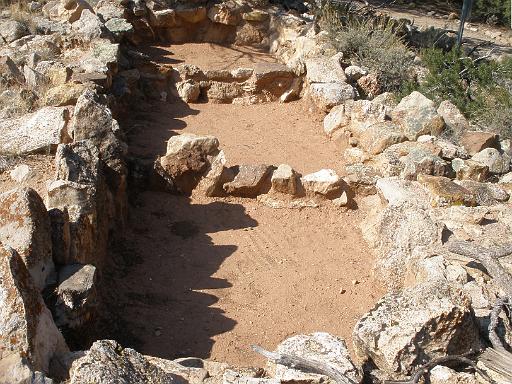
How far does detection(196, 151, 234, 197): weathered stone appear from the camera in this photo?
7.14 meters

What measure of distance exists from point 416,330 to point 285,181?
351 cm

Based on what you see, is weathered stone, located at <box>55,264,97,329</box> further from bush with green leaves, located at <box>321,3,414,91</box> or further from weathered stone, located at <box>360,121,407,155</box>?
bush with green leaves, located at <box>321,3,414,91</box>

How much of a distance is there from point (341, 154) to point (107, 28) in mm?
4726

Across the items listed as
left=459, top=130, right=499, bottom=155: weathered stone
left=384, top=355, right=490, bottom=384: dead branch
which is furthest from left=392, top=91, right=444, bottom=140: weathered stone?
left=384, top=355, right=490, bottom=384: dead branch

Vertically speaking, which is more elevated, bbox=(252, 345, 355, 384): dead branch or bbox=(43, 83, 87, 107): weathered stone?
bbox=(252, 345, 355, 384): dead branch

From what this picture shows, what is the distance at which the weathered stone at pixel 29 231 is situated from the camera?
4.25m

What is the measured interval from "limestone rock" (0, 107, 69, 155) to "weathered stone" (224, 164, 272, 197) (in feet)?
6.32

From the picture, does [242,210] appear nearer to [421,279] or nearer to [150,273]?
[150,273]

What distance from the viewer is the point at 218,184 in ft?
23.6

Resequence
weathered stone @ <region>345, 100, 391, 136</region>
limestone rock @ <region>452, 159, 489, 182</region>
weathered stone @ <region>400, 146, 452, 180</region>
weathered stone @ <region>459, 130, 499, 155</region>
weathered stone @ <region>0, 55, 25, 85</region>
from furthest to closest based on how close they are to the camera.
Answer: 1. weathered stone @ <region>345, 100, 391, 136</region>
2. weathered stone @ <region>0, 55, 25, 85</region>
3. weathered stone @ <region>459, 130, 499, 155</region>
4. limestone rock @ <region>452, 159, 489, 182</region>
5. weathered stone @ <region>400, 146, 452, 180</region>

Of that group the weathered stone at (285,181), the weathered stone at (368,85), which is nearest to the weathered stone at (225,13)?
the weathered stone at (368,85)

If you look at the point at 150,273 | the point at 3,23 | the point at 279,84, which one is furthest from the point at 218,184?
the point at 3,23

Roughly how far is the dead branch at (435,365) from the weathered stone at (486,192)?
121 inches

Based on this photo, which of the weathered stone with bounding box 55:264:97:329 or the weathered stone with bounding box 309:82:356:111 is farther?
the weathered stone with bounding box 309:82:356:111
